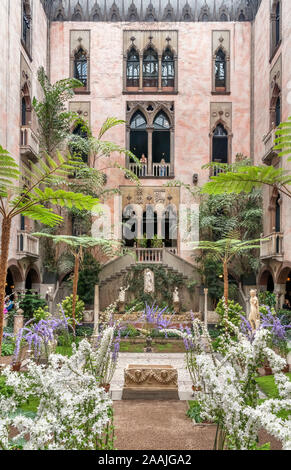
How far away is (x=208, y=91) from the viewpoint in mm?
26109

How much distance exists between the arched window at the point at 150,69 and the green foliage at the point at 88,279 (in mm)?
11424

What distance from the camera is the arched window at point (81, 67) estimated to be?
26.5 metres

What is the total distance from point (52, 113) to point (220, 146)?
10033mm

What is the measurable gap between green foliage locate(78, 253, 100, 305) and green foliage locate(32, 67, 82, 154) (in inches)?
245

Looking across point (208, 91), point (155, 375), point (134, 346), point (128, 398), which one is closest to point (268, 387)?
point (155, 375)

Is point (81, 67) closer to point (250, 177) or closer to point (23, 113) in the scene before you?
point (23, 113)

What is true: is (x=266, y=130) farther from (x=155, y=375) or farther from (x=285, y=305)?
(x=155, y=375)

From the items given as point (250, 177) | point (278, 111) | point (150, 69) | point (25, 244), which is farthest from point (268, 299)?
point (150, 69)

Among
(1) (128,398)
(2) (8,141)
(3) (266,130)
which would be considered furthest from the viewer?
(3) (266,130)

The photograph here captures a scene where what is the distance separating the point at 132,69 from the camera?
1048 inches

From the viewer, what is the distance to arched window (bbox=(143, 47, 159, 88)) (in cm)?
2662

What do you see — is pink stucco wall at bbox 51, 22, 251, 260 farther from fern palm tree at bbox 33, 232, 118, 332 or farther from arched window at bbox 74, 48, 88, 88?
fern palm tree at bbox 33, 232, 118, 332

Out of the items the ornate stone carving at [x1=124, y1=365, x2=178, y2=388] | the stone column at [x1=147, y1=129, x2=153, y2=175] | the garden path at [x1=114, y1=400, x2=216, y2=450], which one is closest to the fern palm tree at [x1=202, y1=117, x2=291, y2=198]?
the garden path at [x1=114, y1=400, x2=216, y2=450]

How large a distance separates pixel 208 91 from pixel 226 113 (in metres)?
1.70
